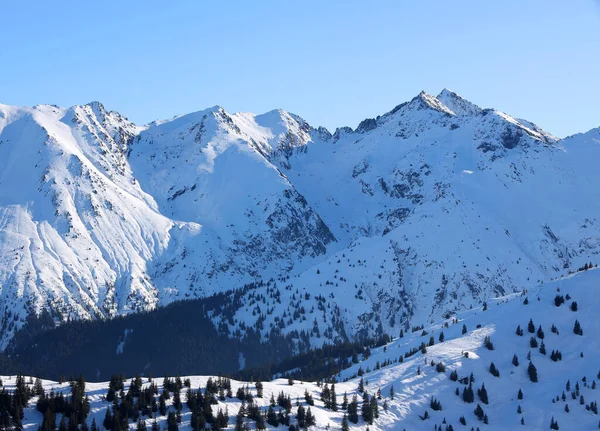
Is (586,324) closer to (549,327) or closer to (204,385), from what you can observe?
(549,327)

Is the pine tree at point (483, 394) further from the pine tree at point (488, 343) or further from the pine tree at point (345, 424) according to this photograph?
the pine tree at point (345, 424)

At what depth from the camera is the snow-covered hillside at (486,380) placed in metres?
108

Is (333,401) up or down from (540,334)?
down

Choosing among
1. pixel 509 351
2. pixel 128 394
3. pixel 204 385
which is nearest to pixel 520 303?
pixel 509 351

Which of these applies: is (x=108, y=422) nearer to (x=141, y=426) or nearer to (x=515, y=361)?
(x=141, y=426)

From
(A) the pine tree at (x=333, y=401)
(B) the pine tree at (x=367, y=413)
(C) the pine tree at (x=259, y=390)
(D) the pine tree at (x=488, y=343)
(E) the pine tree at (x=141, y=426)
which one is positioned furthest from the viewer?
(D) the pine tree at (x=488, y=343)

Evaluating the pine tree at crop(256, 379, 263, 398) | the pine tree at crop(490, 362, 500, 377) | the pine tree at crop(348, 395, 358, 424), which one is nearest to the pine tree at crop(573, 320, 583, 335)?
the pine tree at crop(490, 362, 500, 377)

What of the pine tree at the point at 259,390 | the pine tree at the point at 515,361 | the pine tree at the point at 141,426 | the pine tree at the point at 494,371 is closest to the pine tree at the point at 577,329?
the pine tree at the point at 515,361

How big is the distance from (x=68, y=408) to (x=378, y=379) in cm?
5400

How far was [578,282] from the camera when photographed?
155125 millimetres

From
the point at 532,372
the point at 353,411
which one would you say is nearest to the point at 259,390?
the point at 353,411

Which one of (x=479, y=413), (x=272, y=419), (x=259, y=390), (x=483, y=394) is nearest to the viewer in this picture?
(x=272, y=419)

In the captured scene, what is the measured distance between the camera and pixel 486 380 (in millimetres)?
125250

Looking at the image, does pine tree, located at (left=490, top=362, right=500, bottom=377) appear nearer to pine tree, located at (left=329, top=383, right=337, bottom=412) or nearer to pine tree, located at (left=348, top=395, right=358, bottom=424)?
pine tree, located at (left=348, top=395, right=358, bottom=424)
